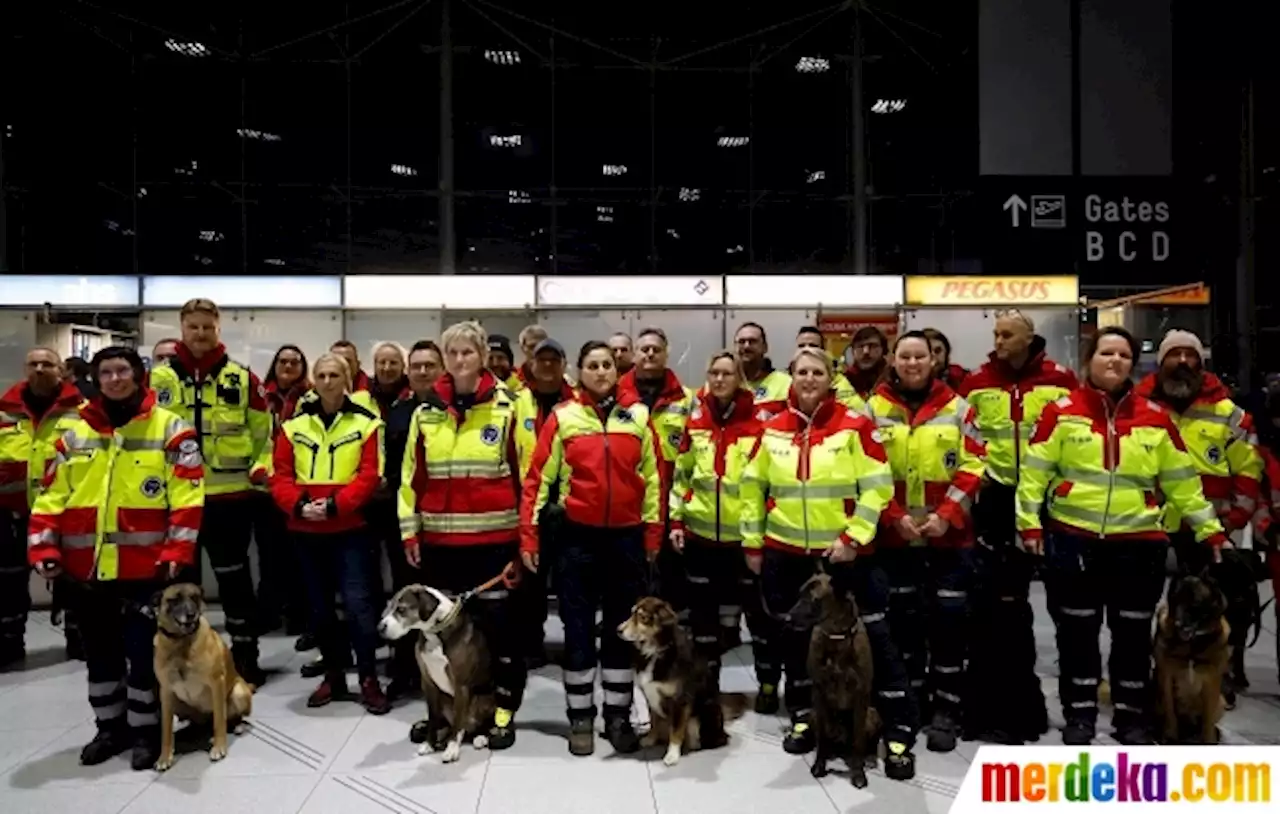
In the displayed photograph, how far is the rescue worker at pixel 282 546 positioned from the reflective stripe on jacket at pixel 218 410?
0.53 feet

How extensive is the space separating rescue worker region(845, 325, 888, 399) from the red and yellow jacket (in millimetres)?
1234

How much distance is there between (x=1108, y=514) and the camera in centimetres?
356

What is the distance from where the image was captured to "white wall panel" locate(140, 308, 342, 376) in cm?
768

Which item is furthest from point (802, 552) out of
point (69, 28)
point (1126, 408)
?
point (69, 28)

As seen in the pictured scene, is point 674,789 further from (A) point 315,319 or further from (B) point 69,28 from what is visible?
(B) point 69,28

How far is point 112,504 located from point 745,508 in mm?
2540

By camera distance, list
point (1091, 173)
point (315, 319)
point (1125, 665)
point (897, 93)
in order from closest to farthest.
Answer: point (1125, 665) < point (1091, 173) < point (315, 319) < point (897, 93)

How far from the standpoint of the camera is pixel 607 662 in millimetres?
3879

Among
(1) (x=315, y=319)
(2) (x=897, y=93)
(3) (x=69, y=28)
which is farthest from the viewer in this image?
(2) (x=897, y=93)

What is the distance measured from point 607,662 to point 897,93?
10091 millimetres

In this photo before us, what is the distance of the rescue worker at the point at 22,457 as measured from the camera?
4879 millimetres

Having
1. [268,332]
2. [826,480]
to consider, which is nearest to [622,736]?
[826,480]

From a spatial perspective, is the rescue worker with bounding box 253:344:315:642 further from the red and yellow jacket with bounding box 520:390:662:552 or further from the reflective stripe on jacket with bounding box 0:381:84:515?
the red and yellow jacket with bounding box 520:390:662:552

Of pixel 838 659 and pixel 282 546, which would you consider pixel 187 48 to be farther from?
pixel 838 659
